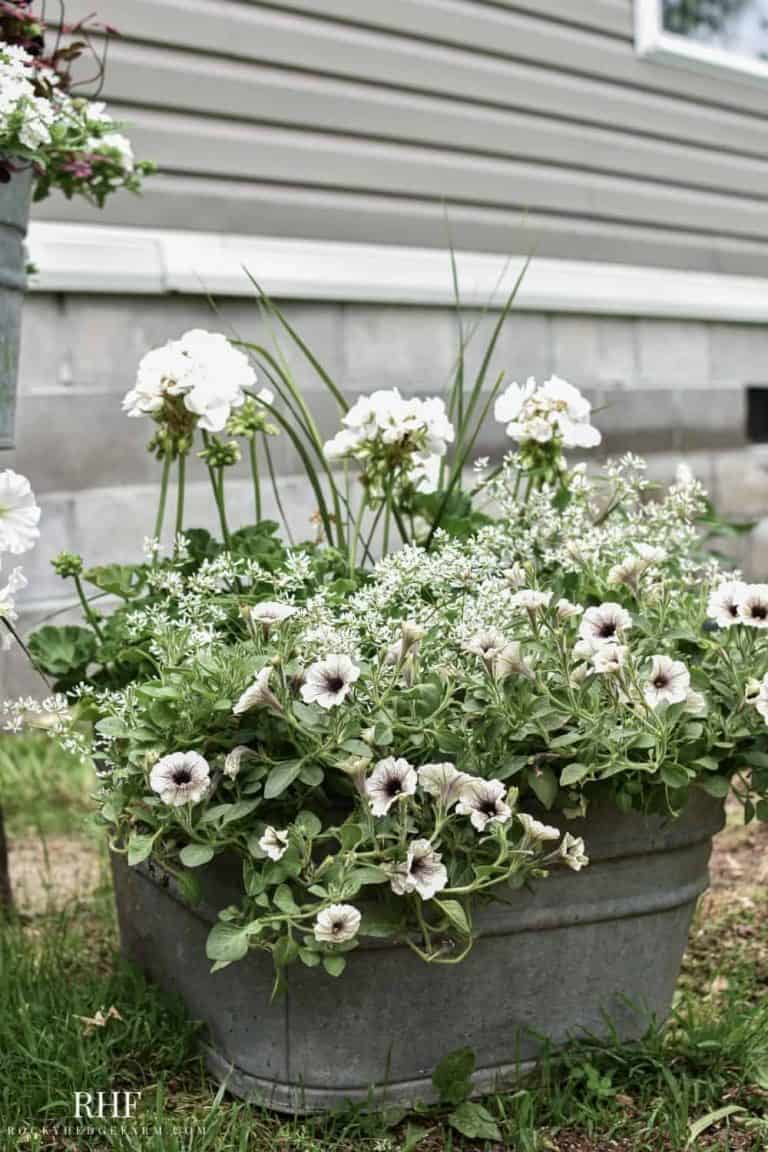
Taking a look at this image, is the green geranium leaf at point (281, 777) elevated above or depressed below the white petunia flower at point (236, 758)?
below

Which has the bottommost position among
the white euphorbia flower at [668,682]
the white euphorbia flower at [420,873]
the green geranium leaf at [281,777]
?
the white euphorbia flower at [420,873]

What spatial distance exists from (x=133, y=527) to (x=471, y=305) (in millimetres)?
1589

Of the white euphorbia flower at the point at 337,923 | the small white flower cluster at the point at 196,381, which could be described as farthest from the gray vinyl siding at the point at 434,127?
the white euphorbia flower at the point at 337,923

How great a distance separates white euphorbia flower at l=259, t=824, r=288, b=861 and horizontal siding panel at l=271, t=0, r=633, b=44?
10.5ft

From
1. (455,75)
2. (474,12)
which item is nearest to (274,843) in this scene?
(455,75)

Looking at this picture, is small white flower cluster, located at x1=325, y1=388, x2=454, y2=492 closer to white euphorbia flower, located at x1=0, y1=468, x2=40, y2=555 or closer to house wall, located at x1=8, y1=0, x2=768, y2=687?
white euphorbia flower, located at x1=0, y1=468, x2=40, y2=555

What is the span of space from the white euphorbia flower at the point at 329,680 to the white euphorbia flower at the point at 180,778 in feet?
0.48

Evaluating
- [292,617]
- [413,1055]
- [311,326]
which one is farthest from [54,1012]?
[311,326]

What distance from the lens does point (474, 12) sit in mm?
4434

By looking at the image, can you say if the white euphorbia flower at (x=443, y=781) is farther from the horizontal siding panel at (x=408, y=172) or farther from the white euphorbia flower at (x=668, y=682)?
the horizontal siding panel at (x=408, y=172)

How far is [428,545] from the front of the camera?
2.09 m

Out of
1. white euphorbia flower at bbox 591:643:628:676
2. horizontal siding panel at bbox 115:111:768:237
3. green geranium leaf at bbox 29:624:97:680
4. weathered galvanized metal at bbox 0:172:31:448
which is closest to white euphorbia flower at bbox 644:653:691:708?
white euphorbia flower at bbox 591:643:628:676

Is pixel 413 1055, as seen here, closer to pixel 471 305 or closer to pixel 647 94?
pixel 471 305

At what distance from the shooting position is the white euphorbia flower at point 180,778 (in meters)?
1.47
